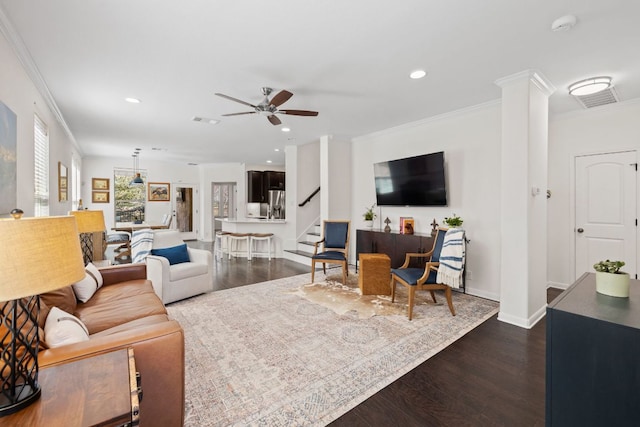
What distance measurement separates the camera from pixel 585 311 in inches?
47.5

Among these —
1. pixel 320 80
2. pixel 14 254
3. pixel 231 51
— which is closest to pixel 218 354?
pixel 14 254

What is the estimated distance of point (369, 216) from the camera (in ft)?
17.2

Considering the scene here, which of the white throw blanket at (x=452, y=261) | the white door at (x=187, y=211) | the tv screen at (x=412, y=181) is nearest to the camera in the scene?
the white throw blanket at (x=452, y=261)

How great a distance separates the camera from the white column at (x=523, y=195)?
9.78 feet

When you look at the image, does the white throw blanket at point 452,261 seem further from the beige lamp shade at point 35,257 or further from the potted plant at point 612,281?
the beige lamp shade at point 35,257

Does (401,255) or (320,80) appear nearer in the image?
(320,80)

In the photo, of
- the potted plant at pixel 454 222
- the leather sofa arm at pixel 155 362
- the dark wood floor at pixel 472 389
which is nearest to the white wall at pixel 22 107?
the leather sofa arm at pixel 155 362

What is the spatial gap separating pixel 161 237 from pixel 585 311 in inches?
173

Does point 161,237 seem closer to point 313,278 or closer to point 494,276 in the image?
point 313,278

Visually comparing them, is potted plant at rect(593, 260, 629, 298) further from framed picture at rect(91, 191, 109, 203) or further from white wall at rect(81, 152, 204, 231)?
framed picture at rect(91, 191, 109, 203)

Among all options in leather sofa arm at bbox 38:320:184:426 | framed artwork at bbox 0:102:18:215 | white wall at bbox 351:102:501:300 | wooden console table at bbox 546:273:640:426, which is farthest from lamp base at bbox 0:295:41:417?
white wall at bbox 351:102:501:300

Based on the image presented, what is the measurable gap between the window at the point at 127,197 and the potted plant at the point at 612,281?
32.7ft

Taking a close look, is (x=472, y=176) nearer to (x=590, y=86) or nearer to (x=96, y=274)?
(x=590, y=86)

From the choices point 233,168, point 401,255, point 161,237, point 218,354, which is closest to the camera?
point 218,354
